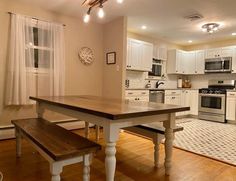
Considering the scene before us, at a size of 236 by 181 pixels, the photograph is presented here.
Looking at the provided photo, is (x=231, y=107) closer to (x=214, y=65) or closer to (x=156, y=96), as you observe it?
(x=214, y=65)

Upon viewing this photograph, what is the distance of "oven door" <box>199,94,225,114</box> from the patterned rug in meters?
0.93

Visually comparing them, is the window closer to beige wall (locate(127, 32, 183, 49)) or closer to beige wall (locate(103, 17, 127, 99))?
beige wall (locate(103, 17, 127, 99))

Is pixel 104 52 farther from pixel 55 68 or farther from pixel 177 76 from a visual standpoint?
pixel 177 76

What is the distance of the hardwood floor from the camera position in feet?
7.03

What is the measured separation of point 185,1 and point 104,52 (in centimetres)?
216

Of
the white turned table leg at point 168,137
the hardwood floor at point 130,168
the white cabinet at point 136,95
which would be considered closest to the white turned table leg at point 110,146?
the hardwood floor at point 130,168

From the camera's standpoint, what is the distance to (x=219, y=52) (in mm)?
5730

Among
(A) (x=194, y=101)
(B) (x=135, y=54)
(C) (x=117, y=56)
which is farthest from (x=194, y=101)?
(C) (x=117, y=56)

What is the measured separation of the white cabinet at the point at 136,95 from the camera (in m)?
4.41

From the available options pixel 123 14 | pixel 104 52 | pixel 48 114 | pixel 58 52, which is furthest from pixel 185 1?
pixel 48 114

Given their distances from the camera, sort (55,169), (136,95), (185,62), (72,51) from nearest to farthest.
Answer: (55,169) < (72,51) < (136,95) < (185,62)

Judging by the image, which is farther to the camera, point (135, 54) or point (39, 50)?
point (135, 54)

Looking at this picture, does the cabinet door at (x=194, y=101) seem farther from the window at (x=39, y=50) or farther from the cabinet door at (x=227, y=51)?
the window at (x=39, y=50)

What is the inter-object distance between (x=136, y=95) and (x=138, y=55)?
114 centimetres
